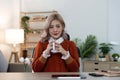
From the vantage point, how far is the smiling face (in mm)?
2088

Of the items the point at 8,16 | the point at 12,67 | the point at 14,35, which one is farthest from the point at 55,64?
the point at 8,16

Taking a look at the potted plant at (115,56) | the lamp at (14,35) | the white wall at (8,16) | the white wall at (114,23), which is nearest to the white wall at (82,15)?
the white wall at (114,23)

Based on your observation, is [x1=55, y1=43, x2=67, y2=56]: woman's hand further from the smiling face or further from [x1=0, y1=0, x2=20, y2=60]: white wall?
[x1=0, y1=0, x2=20, y2=60]: white wall

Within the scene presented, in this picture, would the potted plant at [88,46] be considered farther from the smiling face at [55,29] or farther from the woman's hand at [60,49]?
the woman's hand at [60,49]

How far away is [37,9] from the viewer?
5.11 m

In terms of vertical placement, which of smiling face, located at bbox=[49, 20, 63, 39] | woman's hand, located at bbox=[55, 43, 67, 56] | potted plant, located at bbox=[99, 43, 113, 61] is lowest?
potted plant, located at bbox=[99, 43, 113, 61]

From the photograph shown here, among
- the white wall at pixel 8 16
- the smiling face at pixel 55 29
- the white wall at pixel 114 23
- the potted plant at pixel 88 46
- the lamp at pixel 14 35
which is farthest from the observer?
the white wall at pixel 8 16

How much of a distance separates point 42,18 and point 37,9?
0.27 metres

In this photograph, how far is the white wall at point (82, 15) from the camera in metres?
4.94

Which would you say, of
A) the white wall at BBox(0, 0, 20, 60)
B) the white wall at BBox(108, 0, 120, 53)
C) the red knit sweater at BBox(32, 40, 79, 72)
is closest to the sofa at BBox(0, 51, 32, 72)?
the white wall at BBox(0, 0, 20, 60)

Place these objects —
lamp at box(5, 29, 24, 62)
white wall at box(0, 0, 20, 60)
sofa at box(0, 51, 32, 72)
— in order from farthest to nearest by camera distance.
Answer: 1. white wall at box(0, 0, 20, 60)
2. lamp at box(5, 29, 24, 62)
3. sofa at box(0, 51, 32, 72)

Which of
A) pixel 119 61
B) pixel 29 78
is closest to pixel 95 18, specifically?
pixel 119 61

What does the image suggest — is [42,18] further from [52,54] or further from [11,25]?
[52,54]

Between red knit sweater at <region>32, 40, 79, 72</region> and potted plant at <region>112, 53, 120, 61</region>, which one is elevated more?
red knit sweater at <region>32, 40, 79, 72</region>
